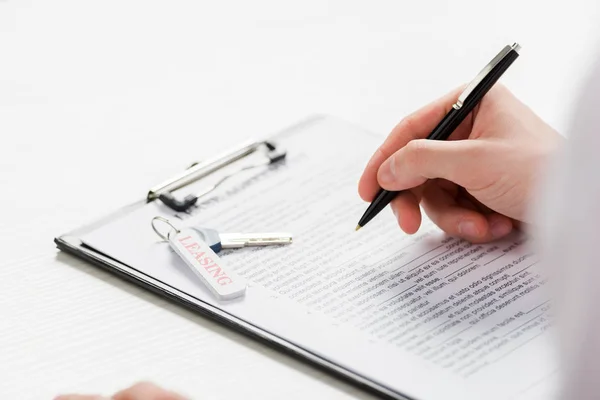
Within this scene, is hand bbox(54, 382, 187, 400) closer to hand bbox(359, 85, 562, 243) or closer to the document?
the document

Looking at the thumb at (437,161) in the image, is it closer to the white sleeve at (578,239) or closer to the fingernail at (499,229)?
the fingernail at (499,229)

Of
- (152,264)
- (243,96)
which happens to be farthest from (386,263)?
(243,96)

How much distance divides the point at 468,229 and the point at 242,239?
187 millimetres

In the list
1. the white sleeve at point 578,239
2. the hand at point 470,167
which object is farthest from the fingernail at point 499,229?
the white sleeve at point 578,239

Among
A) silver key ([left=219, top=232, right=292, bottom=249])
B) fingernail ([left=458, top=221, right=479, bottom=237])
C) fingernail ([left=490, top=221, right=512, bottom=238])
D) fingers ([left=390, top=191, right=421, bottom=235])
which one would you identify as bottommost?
fingernail ([left=490, top=221, right=512, bottom=238])

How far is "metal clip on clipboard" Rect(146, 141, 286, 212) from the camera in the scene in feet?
2.89

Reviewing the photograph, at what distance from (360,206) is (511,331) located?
0.23m

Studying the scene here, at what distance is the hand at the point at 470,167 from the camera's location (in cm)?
78

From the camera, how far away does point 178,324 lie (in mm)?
735

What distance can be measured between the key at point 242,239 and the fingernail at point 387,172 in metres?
0.09

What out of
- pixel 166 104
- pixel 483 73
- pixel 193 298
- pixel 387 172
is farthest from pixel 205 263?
pixel 166 104

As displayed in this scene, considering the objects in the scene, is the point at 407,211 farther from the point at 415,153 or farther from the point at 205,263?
the point at 205,263

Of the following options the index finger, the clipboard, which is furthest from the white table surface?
the index finger

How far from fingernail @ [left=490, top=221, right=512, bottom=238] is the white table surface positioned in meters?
0.22
